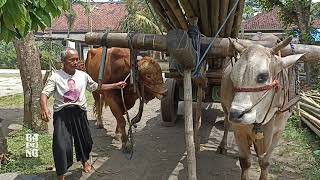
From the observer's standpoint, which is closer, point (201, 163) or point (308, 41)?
point (201, 163)

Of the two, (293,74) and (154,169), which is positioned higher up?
(293,74)

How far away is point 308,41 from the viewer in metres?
12.6

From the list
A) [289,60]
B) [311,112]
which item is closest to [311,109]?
[311,112]

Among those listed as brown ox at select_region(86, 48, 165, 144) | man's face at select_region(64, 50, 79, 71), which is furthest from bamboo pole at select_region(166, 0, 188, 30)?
brown ox at select_region(86, 48, 165, 144)

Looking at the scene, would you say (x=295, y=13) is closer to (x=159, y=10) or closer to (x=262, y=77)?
(x=159, y=10)

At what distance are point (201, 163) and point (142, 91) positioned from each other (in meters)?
1.35

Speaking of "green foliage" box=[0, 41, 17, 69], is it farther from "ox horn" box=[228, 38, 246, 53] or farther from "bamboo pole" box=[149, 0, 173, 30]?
"ox horn" box=[228, 38, 246, 53]

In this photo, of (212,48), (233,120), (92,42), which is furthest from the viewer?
(92,42)

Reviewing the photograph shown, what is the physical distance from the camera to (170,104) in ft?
25.4

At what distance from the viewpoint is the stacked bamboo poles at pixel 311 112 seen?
7.01 metres

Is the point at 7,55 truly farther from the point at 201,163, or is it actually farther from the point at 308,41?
the point at 201,163

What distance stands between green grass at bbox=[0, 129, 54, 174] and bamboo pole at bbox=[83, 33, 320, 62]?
7.25 feet

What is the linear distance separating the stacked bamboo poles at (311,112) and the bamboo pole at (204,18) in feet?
11.4

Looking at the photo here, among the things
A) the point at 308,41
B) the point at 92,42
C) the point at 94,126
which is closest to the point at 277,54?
the point at 92,42
